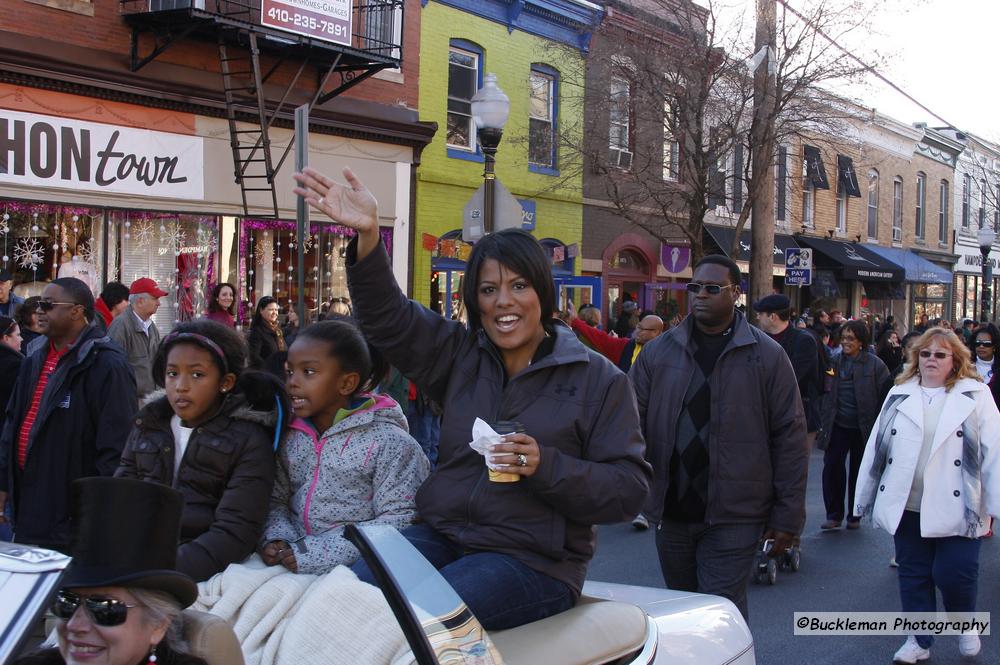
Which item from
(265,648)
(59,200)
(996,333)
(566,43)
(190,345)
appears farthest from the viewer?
(566,43)

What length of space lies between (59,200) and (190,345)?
10.7 metres

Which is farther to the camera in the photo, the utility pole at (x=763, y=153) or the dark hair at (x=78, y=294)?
the utility pole at (x=763, y=153)

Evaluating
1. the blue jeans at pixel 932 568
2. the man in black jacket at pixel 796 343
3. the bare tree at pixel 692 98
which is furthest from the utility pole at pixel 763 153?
the blue jeans at pixel 932 568

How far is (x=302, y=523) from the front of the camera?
3.19m

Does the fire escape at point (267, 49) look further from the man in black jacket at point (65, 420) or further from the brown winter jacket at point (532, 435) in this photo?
the brown winter jacket at point (532, 435)

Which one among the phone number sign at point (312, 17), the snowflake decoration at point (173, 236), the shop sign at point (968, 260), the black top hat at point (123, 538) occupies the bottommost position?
the black top hat at point (123, 538)

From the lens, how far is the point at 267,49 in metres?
14.9

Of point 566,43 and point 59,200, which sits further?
point 566,43

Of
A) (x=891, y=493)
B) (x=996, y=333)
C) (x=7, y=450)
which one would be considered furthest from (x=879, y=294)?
(x=7, y=450)

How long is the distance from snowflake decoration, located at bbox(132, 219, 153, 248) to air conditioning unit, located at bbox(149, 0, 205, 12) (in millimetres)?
2938

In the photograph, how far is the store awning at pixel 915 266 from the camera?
1284 inches

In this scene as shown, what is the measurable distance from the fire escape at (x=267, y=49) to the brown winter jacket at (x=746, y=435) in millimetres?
10391

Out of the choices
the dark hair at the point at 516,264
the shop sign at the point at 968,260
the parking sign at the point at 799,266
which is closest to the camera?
the dark hair at the point at 516,264

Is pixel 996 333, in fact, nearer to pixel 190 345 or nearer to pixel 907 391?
pixel 907 391
